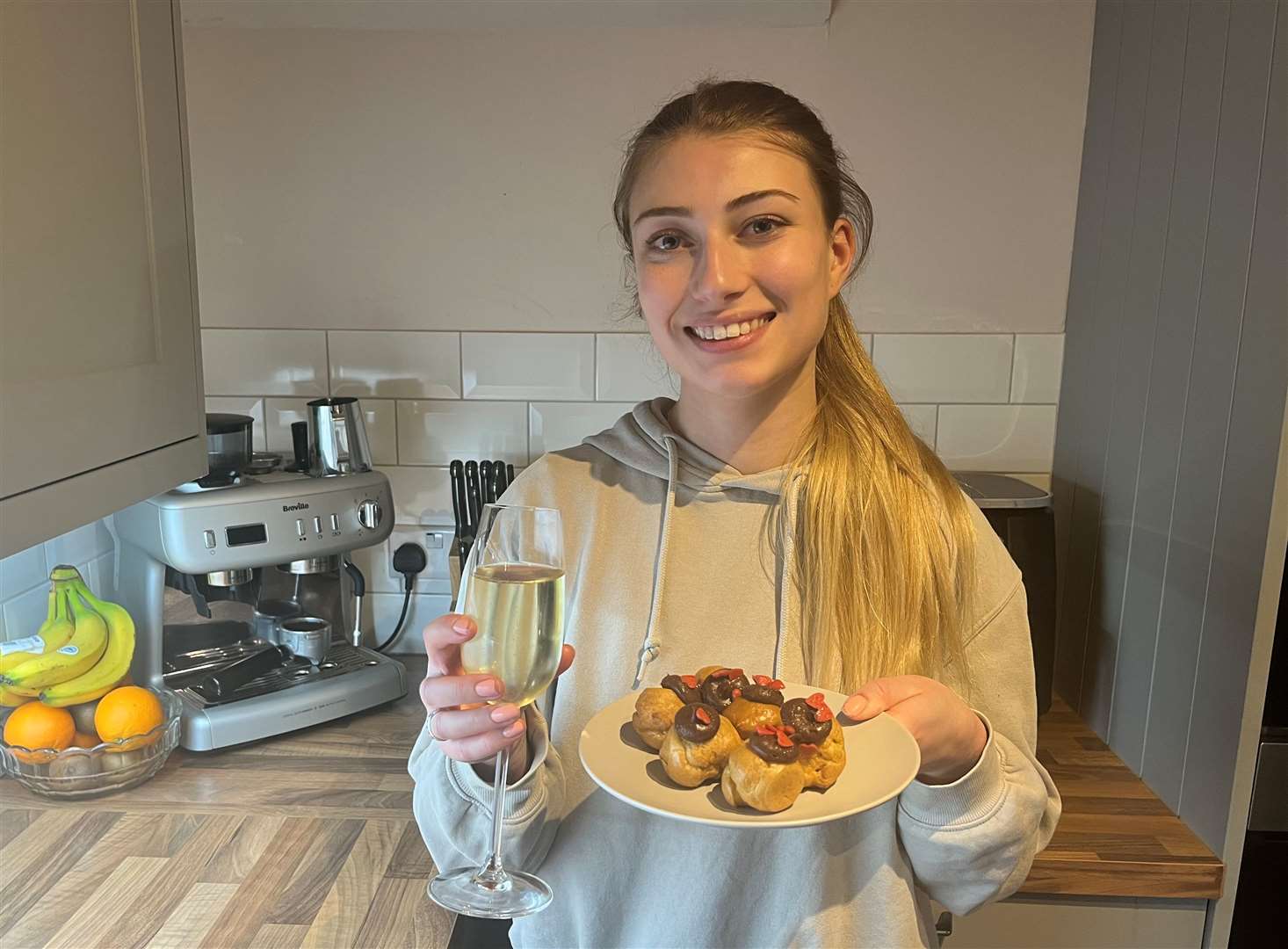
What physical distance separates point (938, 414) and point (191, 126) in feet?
4.37

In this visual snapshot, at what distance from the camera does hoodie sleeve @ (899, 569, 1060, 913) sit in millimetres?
818

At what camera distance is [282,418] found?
1691mm

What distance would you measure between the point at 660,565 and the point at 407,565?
2.84 feet

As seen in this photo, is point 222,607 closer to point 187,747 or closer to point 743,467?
point 187,747

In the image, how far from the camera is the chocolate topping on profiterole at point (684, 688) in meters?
0.78

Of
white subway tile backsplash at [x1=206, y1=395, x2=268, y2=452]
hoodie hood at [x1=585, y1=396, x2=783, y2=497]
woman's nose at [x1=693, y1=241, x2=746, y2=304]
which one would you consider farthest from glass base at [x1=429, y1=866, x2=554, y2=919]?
white subway tile backsplash at [x1=206, y1=395, x2=268, y2=452]

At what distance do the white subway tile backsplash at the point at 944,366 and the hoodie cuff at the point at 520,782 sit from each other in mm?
1041

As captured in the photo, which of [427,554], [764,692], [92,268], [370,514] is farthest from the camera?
[427,554]

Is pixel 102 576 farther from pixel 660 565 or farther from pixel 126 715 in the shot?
pixel 660 565

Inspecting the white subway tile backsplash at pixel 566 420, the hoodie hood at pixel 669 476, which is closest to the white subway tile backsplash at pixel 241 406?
the white subway tile backsplash at pixel 566 420

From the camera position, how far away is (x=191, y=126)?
5.28 ft

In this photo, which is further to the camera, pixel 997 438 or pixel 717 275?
pixel 997 438

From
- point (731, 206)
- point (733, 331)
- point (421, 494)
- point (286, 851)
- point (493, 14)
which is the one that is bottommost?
point (286, 851)

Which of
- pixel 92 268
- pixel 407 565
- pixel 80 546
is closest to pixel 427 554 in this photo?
pixel 407 565
